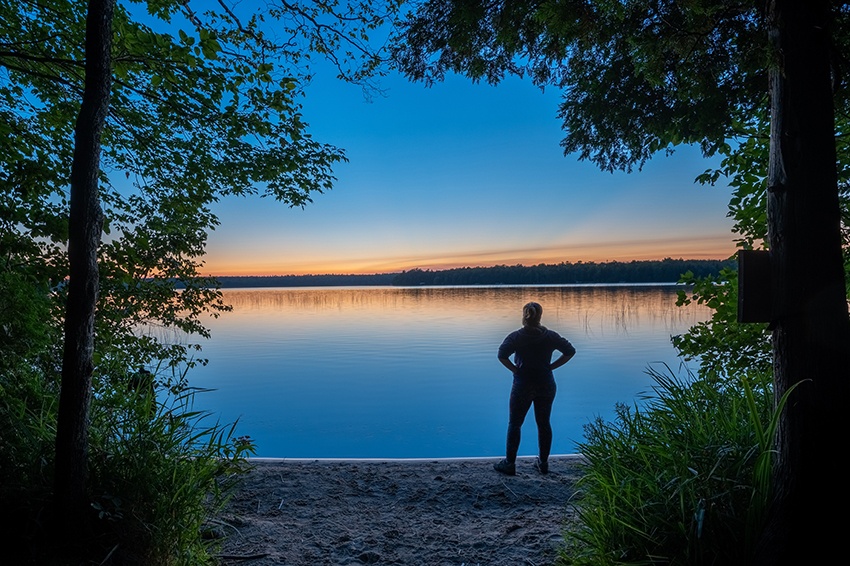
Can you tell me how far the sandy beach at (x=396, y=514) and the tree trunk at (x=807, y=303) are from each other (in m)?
1.55

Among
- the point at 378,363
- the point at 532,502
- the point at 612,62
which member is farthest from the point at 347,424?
the point at 612,62

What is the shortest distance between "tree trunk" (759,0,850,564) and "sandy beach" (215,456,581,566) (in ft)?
5.09

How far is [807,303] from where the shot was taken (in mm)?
2498

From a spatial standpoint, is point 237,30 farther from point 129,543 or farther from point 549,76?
point 129,543

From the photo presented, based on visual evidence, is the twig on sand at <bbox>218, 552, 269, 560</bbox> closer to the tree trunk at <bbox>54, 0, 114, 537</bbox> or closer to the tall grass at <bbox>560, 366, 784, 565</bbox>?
the tree trunk at <bbox>54, 0, 114, 537</bbox>

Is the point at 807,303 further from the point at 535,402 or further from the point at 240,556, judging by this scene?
the point at 240,556

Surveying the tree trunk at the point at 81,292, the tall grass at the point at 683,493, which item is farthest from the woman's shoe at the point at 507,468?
the tree trunk at the point at 81,292

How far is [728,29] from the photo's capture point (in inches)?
147

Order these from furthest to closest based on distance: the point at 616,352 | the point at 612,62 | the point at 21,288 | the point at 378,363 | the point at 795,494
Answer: the point at 616,352, the point at 378,363, the point at 612,62, the point at 21,288, the point at 795,494

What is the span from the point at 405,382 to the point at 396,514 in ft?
40.9

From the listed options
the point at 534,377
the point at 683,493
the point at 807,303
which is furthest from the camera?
the point at 534,377

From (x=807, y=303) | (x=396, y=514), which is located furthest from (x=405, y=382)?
(x=807, y=303)

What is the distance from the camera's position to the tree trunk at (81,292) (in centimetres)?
273

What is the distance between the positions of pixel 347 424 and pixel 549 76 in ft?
33.4
